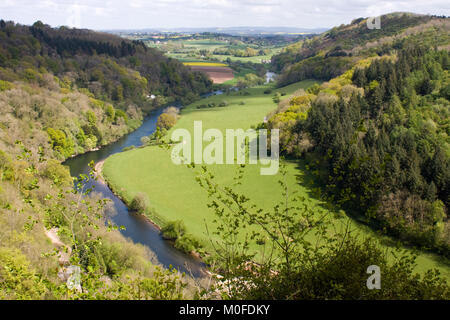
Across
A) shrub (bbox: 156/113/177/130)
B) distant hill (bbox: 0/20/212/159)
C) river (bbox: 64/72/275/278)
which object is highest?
distant hill (bbox: 0/20/212/159)

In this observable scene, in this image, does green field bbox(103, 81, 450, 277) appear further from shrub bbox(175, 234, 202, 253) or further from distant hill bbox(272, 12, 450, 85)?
distant hill bbox(272, 12, 450, 85)

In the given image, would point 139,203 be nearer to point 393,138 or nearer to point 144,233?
point 144,233

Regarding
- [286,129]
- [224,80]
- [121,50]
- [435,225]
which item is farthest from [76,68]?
[435,225]

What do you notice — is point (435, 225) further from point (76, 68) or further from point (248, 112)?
point (76, 68)

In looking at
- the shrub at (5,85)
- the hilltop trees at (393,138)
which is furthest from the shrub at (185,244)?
the shrub at (5,85)

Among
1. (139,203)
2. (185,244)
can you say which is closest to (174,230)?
(185,244)

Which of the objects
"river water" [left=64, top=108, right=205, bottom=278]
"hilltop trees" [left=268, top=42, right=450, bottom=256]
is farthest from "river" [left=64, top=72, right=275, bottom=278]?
"hilltop trees" [left=268, top=42, right=450, bottom=256]
